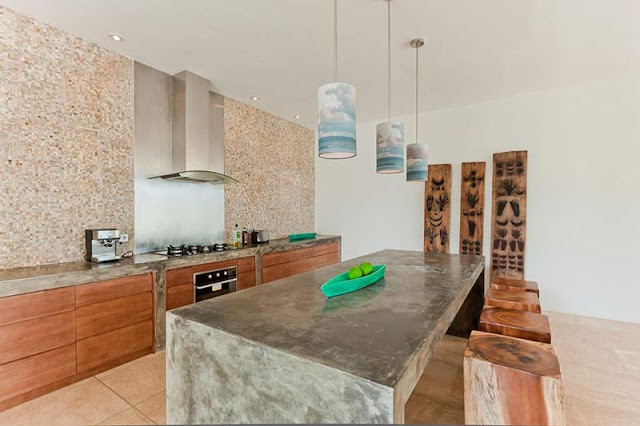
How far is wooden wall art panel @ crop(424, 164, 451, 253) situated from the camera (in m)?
4.37

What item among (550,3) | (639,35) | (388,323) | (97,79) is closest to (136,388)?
(388,323)

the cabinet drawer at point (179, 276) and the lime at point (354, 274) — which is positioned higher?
the lime at point (354, 274)

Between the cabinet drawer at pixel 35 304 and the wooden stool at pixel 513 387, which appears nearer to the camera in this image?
the wooden stool at pixel 513 387

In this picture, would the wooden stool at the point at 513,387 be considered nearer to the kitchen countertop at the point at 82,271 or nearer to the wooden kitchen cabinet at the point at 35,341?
the kitchen countertop at the point at 82,271

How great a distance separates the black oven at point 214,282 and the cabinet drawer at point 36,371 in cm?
102

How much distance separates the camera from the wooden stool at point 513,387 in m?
1.13

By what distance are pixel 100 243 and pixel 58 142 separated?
0.91 m

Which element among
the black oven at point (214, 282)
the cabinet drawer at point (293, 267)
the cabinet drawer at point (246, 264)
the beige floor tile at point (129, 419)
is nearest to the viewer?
the beige floor tile at point (129, 419)

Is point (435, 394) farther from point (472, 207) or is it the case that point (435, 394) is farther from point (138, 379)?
point (472, 207)

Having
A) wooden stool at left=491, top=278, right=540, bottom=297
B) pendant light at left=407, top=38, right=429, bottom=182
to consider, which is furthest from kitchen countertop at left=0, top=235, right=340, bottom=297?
wooden stool at left=491, top=278, right=540, bottom=297

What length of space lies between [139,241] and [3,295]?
125cm

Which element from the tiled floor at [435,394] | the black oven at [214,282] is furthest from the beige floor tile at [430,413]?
the black oven at [214,282]

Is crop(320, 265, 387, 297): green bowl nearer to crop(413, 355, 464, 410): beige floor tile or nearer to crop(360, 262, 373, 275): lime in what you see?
crop(360, 262, 373, 275): lime

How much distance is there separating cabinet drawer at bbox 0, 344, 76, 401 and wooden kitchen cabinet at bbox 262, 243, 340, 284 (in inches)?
77.2
